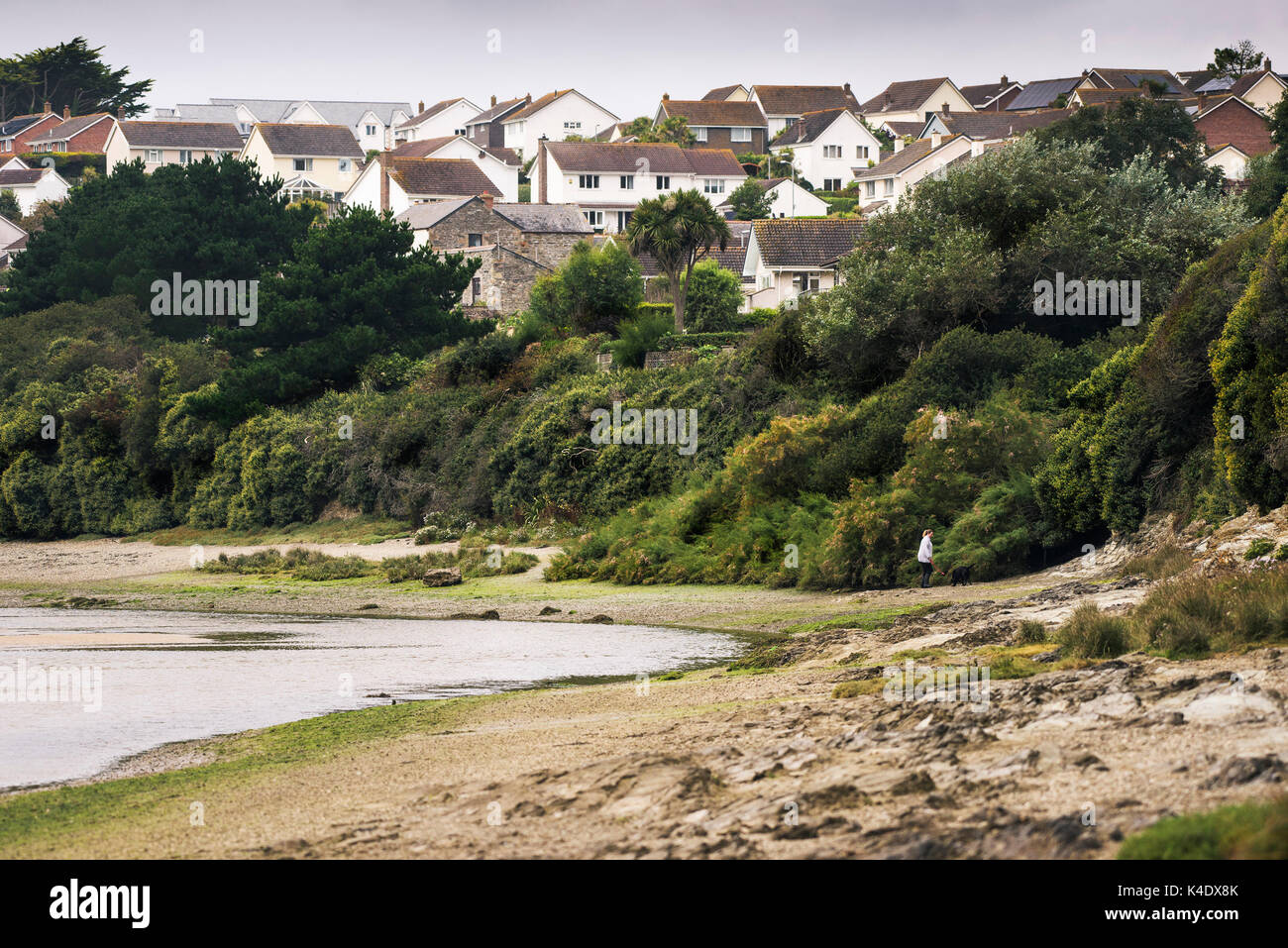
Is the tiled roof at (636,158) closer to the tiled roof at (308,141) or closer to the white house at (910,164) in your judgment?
the white house at (910,164)

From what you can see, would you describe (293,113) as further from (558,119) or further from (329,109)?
(558,119)

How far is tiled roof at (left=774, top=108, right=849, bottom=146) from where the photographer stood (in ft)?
363

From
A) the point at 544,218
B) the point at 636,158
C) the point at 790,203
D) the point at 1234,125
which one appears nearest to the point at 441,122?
the point at 636,158

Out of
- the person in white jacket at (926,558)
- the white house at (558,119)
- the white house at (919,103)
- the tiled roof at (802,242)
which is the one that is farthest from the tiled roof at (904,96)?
the person in white jacket at (926,558)

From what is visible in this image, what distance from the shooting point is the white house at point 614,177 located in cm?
9844

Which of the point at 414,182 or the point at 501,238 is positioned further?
the point at 414,182

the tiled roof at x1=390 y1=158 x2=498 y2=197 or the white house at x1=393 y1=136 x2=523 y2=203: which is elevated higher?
the white house at x1=393 y1=136 x2=523 y2=203

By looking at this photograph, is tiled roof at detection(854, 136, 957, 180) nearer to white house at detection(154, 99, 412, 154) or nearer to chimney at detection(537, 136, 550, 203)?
chimney at detection(537, 136, 550, 203)

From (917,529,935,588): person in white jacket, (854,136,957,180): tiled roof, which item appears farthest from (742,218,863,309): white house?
(917,529,935,588): person in white jacket

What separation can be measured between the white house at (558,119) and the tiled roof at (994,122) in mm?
30200

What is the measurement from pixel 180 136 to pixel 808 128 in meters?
50.1

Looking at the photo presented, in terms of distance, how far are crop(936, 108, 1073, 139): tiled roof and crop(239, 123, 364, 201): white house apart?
46059 mm

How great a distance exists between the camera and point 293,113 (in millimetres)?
148250

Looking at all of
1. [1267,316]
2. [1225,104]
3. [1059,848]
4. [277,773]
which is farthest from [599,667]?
[1225,104]
